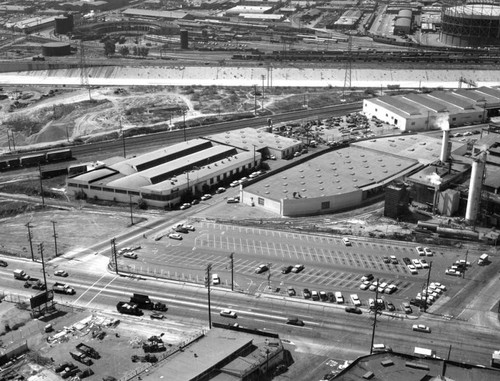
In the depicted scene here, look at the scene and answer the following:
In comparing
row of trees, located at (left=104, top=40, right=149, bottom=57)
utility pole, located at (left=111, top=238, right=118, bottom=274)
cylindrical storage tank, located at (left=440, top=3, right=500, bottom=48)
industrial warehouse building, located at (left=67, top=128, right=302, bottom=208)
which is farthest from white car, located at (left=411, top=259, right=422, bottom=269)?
cylindrical storage tank, located at (left=440, top=3, right=500, bottom=48)

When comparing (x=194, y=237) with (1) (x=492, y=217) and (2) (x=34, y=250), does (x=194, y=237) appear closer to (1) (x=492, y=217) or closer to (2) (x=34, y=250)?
(2) (x=34, y=250)

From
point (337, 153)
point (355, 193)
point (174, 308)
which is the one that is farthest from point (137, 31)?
point (174, 308)

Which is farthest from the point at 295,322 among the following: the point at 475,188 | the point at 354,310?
the point at 475,188

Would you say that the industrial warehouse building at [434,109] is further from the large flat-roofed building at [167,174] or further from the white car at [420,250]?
the white car at [420,250]

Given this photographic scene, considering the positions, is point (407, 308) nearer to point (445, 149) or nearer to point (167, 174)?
point (445, 149)

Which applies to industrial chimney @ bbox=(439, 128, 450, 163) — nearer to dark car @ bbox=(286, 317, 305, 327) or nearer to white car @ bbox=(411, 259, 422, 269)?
white car @ bbox=(411, 259, 422, 269)

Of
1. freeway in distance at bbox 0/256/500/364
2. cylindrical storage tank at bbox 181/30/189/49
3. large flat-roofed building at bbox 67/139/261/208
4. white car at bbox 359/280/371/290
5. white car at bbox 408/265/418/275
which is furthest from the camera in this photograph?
cylindrical storage tank at bbox 181/30/189/49

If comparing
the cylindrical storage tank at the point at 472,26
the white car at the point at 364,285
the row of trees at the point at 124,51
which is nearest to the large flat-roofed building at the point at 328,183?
the white car at the point at 364,285
